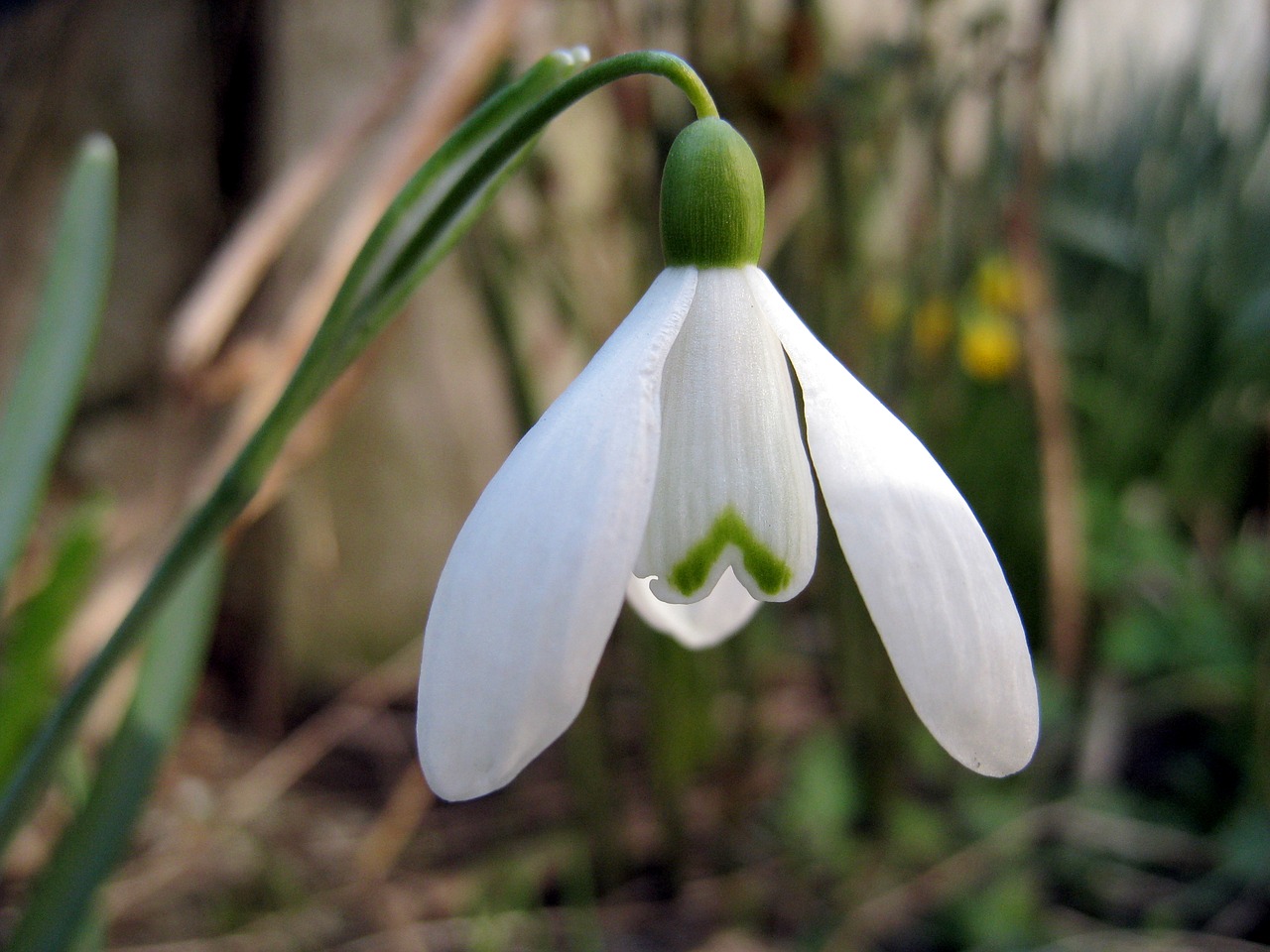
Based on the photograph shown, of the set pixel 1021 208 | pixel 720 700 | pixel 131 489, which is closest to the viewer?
pixel 1021 208

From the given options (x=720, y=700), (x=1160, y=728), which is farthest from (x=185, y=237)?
(x=1160, y=728)

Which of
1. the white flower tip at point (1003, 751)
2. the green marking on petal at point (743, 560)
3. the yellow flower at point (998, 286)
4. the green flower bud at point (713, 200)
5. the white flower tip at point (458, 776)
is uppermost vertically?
the yellow flower at point (998, 286)

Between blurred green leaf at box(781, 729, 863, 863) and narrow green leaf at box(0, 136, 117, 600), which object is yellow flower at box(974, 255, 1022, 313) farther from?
narrow green leaf at box(0, 136, 117, 600)

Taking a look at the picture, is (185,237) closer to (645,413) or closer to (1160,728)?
(645,413)

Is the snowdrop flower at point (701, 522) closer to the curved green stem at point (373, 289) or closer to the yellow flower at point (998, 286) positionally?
the curved green stem at point (373, 289)

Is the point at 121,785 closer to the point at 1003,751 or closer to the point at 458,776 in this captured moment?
the point at 458,776

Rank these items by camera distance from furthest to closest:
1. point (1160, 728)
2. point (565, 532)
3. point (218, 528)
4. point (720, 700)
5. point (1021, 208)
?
point (1160, 728) < point (720, 700) < point (1021, 208) < point (218, 528) < point (565, 532)

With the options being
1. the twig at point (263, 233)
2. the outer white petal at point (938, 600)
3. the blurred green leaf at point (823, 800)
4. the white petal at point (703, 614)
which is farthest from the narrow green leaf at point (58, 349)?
the blurred green leaf at point (823, 800)
